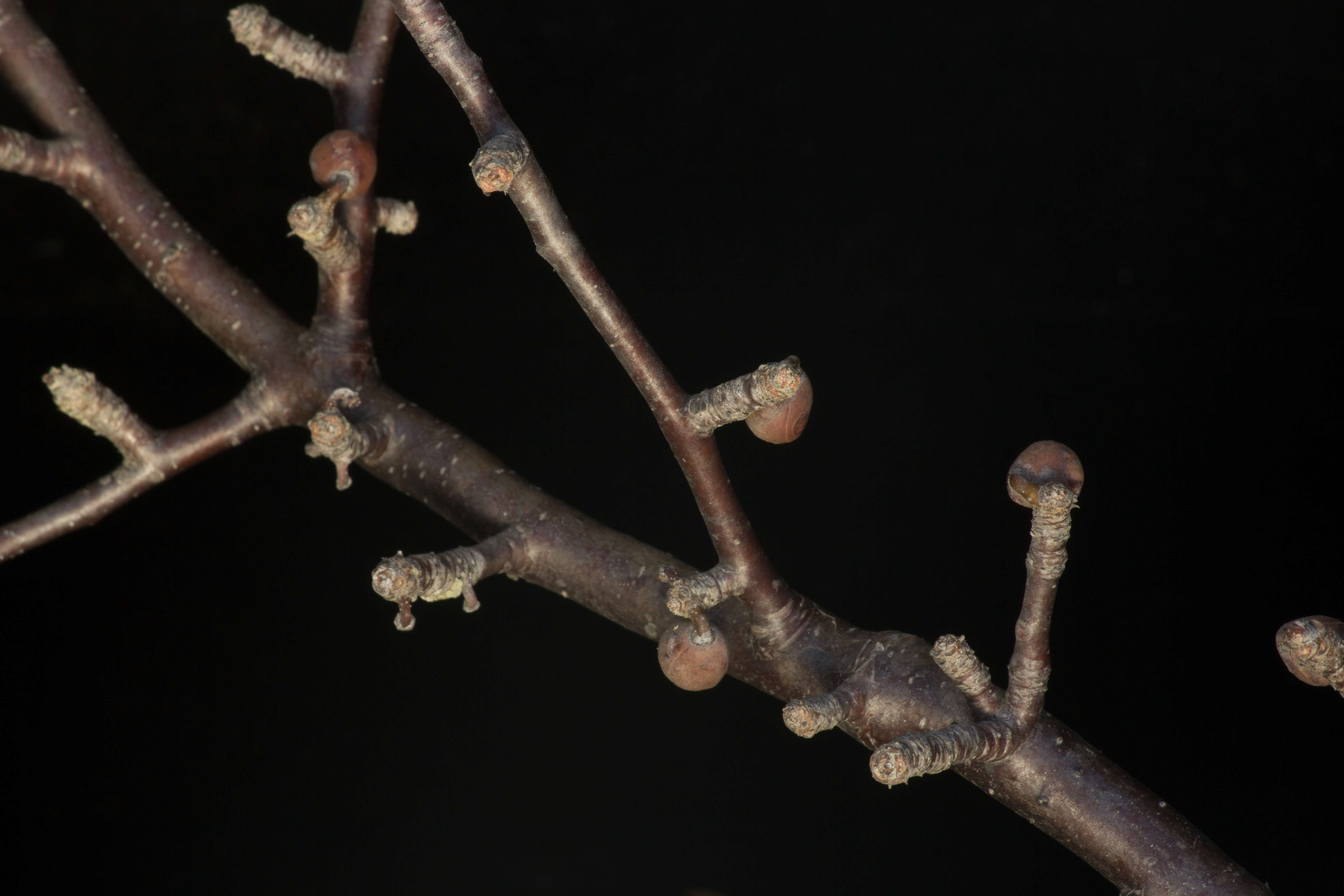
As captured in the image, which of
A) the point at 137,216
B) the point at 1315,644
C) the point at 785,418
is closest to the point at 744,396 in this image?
the point at 785,418

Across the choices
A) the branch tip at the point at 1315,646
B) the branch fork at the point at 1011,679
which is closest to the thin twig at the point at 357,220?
the branch fork at the point at 1011,679

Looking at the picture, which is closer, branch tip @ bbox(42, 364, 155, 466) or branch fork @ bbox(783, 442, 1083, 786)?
branch fork @ bbox(783, 442, 1083, 786)

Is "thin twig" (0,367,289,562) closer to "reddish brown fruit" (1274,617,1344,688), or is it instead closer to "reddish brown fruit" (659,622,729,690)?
"reddish brown fruit" (659,622,729,690)

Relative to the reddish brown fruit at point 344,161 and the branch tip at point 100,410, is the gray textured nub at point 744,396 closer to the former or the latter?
the reddish brown fruit at point 344,161

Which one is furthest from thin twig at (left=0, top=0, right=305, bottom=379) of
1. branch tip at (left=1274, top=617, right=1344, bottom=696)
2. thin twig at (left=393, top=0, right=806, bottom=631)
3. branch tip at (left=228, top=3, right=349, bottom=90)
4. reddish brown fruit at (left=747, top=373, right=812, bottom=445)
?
branch tip at (left=1274, top=617, right=1344, bottom=696)

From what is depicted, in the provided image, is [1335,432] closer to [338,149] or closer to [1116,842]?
[1116,842]

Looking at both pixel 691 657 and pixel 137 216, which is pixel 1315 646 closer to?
pixel 691 657
